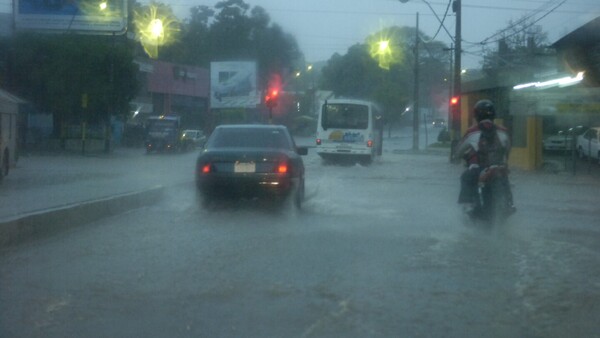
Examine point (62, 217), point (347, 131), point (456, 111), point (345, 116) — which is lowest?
point (62, 217)

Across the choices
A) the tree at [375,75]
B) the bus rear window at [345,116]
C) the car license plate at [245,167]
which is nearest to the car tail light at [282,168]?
the car license plate at [245,167]

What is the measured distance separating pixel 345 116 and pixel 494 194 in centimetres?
2625

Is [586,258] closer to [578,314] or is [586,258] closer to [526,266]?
[526,266]

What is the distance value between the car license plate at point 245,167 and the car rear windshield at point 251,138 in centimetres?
80

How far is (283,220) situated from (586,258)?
5054mm

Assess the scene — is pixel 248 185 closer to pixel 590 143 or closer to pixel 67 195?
pixel 67 195

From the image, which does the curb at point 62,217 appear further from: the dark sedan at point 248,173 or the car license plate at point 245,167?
the car license plate at point 245,167

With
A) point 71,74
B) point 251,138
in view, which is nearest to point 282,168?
point 251,138

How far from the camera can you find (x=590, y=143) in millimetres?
35281

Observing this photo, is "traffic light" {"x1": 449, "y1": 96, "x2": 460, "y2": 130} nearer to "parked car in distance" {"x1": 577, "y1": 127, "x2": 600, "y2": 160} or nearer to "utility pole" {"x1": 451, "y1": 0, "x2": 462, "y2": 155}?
"utility pole" {"x1": 451, "y1": 0, "x2": 462, "y2": 155}

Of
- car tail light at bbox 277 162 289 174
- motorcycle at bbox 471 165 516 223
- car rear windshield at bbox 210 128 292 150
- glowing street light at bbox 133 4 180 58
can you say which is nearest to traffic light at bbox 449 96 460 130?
car rear windshield at bbox 210 128 292 150

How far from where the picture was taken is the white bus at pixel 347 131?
3762 centimetres

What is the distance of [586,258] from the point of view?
10812 millimetres

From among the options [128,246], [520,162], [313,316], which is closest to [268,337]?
[313,316]
